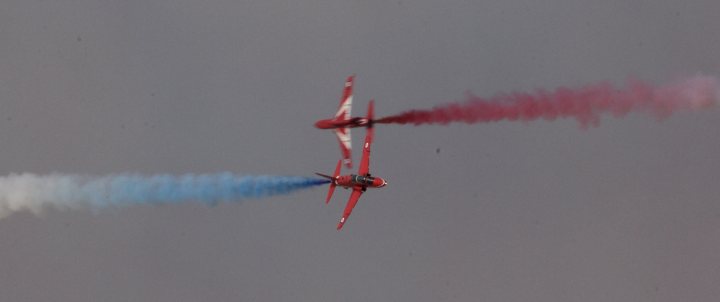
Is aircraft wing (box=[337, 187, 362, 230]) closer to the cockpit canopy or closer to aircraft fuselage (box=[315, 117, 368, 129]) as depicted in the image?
the cockpit canopy

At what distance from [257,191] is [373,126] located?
7.30 m

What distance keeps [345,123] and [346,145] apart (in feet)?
3.77

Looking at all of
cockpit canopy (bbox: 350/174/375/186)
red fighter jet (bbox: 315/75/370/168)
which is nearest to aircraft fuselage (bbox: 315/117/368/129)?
red fighter jet (bbox: 315/75/370/168)

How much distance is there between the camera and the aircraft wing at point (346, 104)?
74875 millimetres

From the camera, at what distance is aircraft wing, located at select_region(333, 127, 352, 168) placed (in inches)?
2906

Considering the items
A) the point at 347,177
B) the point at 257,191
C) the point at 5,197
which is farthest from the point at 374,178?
the point at 5,197

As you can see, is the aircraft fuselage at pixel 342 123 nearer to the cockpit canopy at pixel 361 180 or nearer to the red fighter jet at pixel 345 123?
the red fighter jet at pixel 345 123

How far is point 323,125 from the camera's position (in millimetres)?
75375

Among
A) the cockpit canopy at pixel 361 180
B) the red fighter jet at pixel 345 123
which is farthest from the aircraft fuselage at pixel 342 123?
the cockpit canopy at pixel 361 180

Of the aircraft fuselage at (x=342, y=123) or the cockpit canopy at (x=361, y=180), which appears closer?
the aircraft fuselage at (x=342, y=123)

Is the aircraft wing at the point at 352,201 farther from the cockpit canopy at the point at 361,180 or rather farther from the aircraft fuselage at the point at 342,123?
the aircraft fuselage at the point at 342,123

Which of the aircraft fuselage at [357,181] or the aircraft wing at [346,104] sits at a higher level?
the aircraft wing at [346,104]

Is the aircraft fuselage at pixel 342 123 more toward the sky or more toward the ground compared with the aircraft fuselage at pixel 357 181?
more toward the sky

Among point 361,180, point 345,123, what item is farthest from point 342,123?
point 361,180
